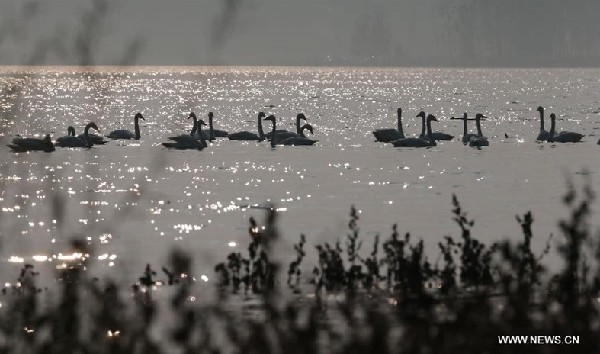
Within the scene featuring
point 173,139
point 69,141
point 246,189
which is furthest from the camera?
point 173,139

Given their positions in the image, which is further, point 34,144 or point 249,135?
point 249,135

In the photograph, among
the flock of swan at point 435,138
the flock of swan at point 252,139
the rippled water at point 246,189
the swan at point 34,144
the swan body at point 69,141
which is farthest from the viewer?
the flock of swan at point 435,138

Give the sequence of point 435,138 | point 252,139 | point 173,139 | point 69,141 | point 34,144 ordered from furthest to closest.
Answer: point 252,139
point 435,138
point 173,139
point 69,141
point 34,144

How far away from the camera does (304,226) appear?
26359 millimetres

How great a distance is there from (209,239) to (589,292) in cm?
1250

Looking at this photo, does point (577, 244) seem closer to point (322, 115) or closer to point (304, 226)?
point (304, 226)

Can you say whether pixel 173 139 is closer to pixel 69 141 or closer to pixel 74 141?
pixel 74 141

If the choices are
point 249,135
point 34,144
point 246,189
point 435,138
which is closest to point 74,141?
point 34,144

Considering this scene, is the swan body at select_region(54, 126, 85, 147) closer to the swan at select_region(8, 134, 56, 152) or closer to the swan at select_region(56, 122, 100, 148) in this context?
the swan at select_region(56, 122, 100, 148)

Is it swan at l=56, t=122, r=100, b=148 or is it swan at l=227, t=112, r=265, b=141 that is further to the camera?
swan at l=227, t=112, r=265, b=141

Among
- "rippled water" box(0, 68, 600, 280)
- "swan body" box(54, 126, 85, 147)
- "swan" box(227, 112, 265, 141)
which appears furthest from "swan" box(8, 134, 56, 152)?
"swan" box(227, 112, 265, 141)

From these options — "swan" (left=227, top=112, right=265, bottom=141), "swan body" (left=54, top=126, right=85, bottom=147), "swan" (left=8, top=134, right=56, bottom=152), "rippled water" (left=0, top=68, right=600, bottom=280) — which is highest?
"swan" (left=227, top=112, right=265, bottom=141)

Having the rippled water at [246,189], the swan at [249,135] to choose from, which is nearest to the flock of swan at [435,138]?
the rippled water at [246,189]

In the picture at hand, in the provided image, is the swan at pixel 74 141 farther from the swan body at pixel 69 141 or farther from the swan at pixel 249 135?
A: the swan at pixel 249 135
